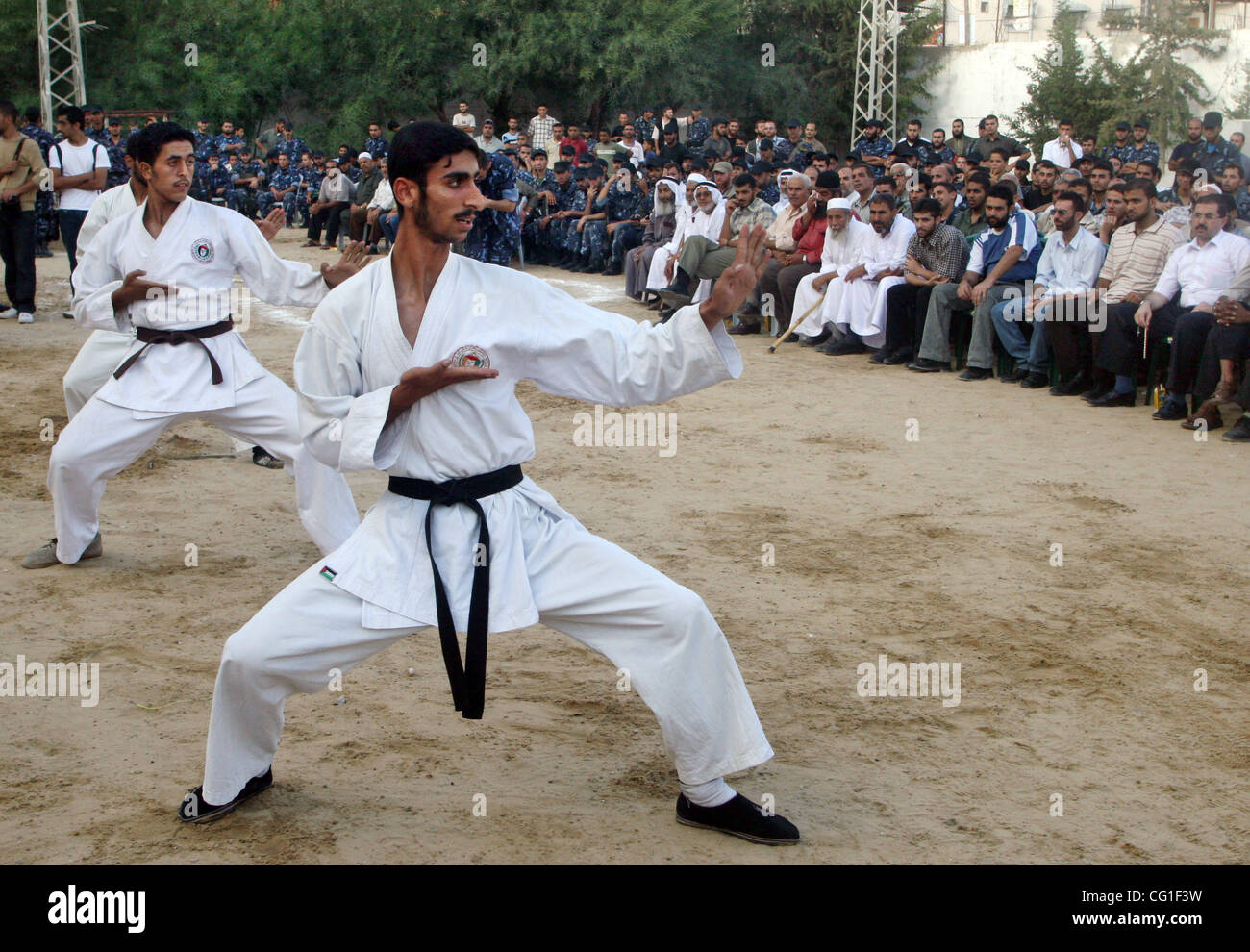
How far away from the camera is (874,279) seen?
35.7ft

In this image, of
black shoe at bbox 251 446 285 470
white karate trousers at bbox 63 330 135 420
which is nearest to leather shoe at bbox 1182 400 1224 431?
black shoe at bbox 251 446 285 470

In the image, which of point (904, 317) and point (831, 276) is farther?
point (831, 276)

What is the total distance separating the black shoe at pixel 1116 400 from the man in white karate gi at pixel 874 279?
2.36 m

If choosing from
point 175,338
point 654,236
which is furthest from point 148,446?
point 654,236

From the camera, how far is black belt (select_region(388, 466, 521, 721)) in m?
3.17

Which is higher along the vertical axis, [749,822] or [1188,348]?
[1188,348]

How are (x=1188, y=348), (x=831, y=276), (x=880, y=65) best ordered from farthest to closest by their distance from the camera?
1. (x=880, y=65)
2. (x=831, y=276)
3. (x=1188, y=348)

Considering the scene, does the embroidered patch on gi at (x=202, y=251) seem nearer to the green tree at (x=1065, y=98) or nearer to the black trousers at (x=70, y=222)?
the black trousers at (x=70, y=222)

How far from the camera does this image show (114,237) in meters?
5.55

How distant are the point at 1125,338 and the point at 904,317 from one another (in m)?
2.19

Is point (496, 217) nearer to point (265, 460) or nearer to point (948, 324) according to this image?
point (948, 324)

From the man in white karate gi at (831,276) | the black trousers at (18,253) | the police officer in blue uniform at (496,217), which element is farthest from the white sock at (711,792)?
the black trousers at (18,253)
